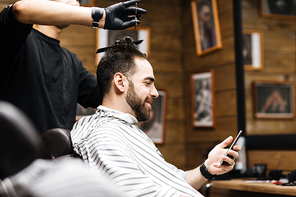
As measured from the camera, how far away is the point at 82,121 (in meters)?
1.50

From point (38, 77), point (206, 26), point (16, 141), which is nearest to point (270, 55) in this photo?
point (206, 26)

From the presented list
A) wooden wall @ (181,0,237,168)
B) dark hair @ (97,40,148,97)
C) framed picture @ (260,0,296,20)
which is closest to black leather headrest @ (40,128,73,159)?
dark hair @ (97,40,148,97)

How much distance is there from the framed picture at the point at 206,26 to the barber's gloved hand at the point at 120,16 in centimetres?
208

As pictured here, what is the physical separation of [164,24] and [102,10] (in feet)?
8.67

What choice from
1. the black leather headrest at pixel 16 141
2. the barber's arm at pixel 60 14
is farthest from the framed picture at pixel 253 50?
the black leather headrest at pixel 16 141

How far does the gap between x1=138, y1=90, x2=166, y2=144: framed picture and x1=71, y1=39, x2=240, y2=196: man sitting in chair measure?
204cm

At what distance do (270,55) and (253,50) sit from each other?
0.55 feet

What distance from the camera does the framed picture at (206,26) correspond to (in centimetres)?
334

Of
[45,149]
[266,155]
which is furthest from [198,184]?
[266,155]

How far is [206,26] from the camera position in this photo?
346cm

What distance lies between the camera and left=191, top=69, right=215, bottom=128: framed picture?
341 centimetres

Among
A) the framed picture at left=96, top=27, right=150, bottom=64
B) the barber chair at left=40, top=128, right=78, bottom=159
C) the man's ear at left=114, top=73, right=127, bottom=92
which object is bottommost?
the barber chair at left=40, top=128, right=78, bottom=159

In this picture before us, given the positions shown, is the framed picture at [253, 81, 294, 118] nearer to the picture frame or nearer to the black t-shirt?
the picture frame

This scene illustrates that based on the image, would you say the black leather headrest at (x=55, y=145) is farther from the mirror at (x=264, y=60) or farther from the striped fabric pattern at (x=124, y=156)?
the mirror at (x=264, y=60)
